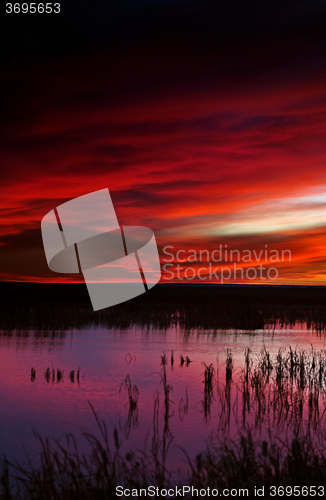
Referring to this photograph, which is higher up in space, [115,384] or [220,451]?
[115,384]

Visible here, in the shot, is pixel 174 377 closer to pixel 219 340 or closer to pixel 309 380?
pixel 309 380

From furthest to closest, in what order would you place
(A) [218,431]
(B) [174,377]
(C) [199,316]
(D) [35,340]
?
1. (C) [199,316]
2. (D) [35,340]
3. (B) [174,377]
4. (A) [218,431]

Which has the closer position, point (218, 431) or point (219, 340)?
point (218, 431)

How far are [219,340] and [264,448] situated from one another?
1539cm

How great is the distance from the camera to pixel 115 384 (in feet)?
42.1

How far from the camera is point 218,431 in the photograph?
898 centimetres

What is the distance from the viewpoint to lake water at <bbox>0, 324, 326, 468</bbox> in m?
8.91

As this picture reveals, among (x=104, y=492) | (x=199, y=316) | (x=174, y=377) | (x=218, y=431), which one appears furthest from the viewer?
(x=199, y=316)

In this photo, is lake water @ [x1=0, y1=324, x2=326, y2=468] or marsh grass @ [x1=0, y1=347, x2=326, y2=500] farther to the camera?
lake water @ [x1=0, y1=324, x2=326, y2=468]

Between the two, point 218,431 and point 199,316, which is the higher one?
point 199,316

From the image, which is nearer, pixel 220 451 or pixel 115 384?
pixel 220 451

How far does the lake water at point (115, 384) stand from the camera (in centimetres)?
891

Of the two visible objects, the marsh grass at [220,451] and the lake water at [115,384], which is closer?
the marsh grass at [220,451]

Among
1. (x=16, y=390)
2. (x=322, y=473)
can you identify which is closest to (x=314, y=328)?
(x=16, y=390)
